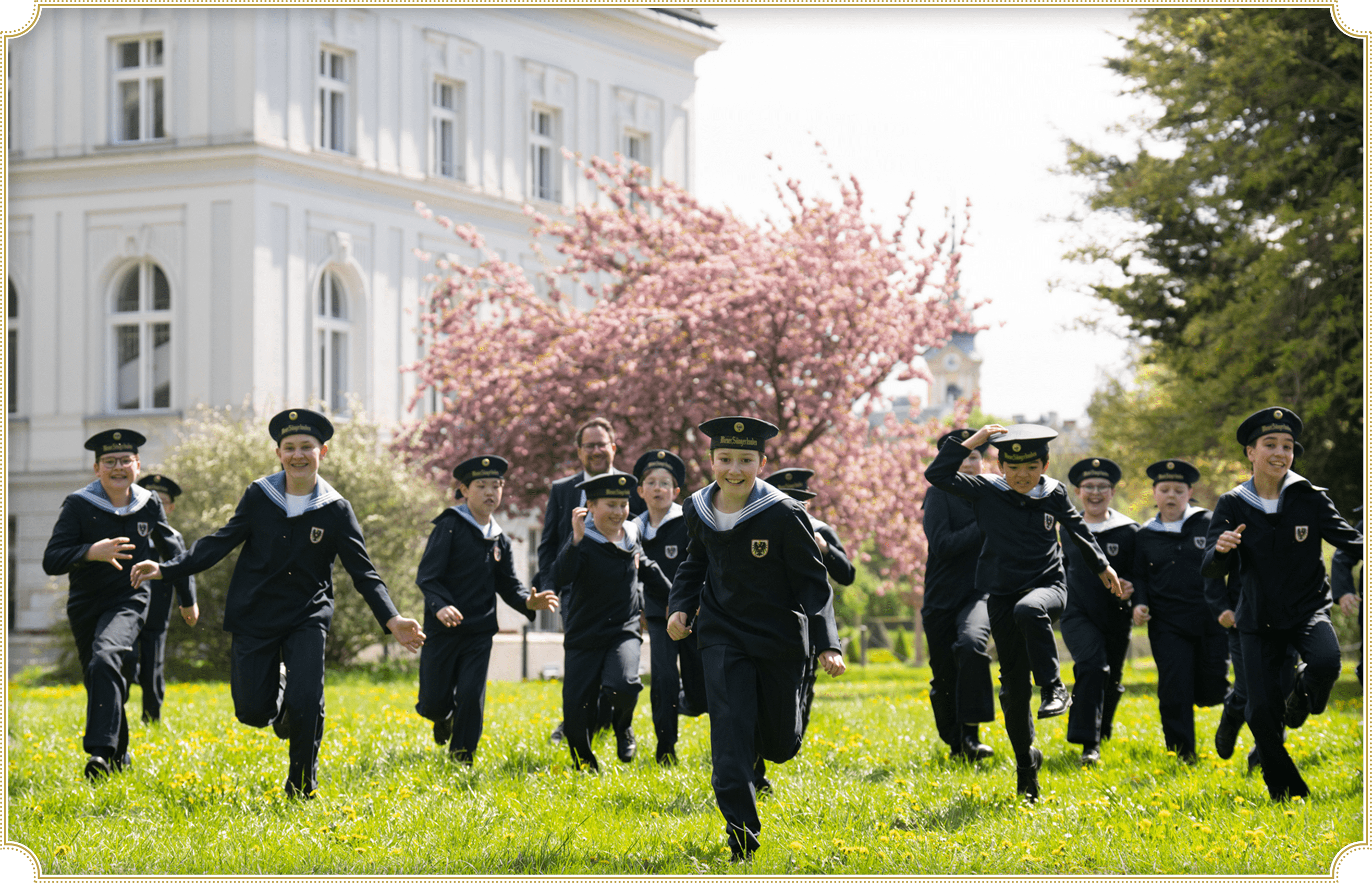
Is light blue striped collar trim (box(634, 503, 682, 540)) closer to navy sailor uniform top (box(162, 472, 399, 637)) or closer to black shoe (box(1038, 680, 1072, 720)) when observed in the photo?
navy sailor uniform top (box(162, 472, 399, 637))

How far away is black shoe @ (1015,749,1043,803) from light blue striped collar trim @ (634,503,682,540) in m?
2.98

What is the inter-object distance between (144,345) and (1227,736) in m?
26.7

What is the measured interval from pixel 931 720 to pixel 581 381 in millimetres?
9995

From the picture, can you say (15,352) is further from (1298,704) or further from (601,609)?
(1298,704)

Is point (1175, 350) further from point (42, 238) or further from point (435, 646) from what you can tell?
point (42, 238)

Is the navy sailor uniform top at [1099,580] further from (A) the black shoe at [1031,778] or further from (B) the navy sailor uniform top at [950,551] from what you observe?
(A) the black shoe at [1031,778]

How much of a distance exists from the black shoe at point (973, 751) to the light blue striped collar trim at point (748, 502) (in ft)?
10.9

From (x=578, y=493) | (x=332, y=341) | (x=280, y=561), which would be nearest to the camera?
(x=280, y=561)

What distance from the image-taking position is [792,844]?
671cm

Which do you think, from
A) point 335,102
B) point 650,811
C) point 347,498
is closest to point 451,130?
point 335,102

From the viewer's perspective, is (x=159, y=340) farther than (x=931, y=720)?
Yes

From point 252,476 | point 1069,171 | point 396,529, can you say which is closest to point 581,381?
point 396,529

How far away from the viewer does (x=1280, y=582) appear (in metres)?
8.02

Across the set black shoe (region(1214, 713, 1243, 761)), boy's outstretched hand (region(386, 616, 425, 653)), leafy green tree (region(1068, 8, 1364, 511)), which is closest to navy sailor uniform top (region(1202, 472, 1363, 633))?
A: black shoe (region(1214, 713, 1243, 761))
